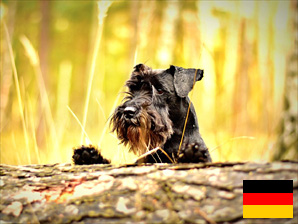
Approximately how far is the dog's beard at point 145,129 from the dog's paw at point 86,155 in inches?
12.6

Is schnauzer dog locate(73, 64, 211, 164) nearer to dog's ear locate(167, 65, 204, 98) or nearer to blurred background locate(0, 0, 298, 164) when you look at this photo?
dog's ear locate(167, 65, 204, 98)

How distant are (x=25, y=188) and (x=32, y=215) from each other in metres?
0.17

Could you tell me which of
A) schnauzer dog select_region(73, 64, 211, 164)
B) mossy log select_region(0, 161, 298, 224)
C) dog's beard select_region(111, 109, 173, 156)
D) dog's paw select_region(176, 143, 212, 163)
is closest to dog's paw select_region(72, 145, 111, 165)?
schnauzer dog select_region(73, 64, 211, 164)

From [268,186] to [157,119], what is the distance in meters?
1.14

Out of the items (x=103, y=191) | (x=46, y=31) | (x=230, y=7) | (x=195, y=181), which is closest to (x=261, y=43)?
(x=230, y=7)

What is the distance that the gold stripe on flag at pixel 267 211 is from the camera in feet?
4.85

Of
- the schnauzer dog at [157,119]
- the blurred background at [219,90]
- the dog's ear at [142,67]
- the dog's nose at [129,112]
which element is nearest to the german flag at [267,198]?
the blurred background at [219,90]

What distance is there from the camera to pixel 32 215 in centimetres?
162

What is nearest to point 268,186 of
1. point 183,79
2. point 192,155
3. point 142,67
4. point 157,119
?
point 192,155

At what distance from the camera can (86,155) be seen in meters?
2.33

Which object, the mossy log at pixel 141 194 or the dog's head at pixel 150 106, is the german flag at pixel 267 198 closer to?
the mossy log at pixel 141 194

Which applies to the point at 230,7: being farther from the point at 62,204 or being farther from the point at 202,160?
the point at 62,204

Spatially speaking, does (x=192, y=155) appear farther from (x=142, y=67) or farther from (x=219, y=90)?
(x=219, y=90)

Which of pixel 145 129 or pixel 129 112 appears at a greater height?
pixel 129 112
